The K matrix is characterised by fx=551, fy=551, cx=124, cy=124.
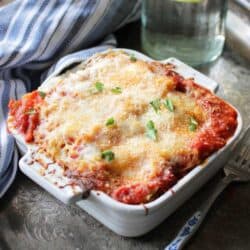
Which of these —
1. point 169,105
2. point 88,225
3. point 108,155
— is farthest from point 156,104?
point 88,225

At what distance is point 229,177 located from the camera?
3.69 feet

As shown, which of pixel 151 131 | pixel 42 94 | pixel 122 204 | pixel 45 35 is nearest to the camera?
pixel 122 204

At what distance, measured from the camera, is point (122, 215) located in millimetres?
949

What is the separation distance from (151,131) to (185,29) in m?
0.48

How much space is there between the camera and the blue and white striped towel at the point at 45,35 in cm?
131

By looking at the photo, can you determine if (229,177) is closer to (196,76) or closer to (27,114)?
(196,76)

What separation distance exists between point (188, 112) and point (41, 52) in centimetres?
44

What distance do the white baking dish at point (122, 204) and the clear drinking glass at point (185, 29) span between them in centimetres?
38

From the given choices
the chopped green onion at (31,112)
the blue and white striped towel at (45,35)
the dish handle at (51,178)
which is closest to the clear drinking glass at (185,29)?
the blue and white striped towel at (45,35)

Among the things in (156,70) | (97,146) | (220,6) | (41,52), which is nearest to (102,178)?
(97,146)

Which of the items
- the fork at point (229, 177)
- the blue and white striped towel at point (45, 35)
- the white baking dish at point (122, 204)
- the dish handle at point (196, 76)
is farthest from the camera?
the blue and white striped towel at point (45, 35)

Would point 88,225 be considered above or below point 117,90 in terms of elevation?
below

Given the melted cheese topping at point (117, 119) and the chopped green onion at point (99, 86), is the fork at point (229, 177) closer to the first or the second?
the melted cheese topping at point (117, 119)

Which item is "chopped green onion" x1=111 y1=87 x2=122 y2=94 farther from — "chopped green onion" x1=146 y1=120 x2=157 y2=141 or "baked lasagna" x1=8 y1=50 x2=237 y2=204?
"chopped green onion" x1=146 y1=120 x2=157 y2=141
